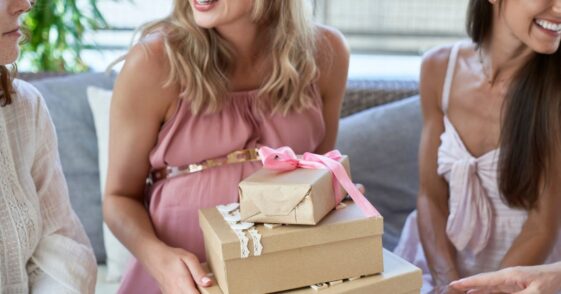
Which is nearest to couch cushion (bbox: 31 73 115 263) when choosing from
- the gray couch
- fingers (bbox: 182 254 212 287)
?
the gray couch

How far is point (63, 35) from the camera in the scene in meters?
2.79

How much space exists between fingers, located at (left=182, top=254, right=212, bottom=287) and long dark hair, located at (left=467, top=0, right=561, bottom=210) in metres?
0.81

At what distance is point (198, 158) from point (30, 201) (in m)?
0.40

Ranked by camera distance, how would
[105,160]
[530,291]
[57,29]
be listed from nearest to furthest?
[530,291] → [105,160] → [57,29]

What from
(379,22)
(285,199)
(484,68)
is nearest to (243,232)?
(285,199)

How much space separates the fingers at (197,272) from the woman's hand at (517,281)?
47 centimetres

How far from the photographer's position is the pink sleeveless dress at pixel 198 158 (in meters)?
1.63

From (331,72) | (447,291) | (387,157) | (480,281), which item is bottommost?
(387,157)

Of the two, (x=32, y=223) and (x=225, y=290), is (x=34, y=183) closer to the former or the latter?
(x=32, y=223)

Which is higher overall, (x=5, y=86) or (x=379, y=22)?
(x=5, y=86)

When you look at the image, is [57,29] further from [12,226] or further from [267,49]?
[12,226]

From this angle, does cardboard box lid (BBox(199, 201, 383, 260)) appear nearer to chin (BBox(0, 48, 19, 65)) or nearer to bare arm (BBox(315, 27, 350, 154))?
chin (BBox(0, 48, 19, 65))

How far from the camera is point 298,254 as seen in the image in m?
1.20

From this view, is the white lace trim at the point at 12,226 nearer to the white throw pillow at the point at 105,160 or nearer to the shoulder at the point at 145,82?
the shoulder at the point at 145,82
